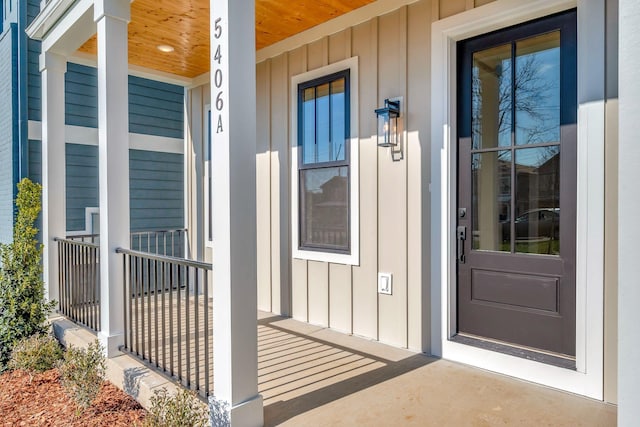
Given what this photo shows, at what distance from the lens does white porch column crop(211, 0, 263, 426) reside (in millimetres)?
2127

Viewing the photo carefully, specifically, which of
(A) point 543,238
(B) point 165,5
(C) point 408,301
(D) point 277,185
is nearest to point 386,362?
(C) point 408,301

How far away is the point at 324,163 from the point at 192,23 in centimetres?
179

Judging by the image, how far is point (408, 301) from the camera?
3373 mm

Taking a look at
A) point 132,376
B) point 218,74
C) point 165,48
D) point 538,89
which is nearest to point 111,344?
point 132,376

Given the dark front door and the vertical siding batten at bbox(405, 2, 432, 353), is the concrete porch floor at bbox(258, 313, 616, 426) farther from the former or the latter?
the dark front door

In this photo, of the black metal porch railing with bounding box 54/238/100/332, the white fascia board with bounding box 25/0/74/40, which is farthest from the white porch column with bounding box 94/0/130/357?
the white fascia board with bounding box 25/0/74/40

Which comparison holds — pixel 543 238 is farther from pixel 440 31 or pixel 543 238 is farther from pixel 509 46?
pixel 440 31

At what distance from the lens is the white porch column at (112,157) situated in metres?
3.26

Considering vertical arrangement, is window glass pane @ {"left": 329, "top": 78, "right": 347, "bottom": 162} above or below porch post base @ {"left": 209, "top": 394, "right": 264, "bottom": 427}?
above

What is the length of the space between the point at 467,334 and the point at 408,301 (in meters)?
0.49

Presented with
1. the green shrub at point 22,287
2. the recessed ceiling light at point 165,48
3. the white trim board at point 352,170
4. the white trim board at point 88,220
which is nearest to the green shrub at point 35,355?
the green shrub at point 22,287

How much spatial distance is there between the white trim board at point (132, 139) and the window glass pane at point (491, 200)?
450cm

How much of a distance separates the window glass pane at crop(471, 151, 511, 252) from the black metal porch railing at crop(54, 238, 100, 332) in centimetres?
309

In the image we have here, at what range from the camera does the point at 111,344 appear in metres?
3.27
